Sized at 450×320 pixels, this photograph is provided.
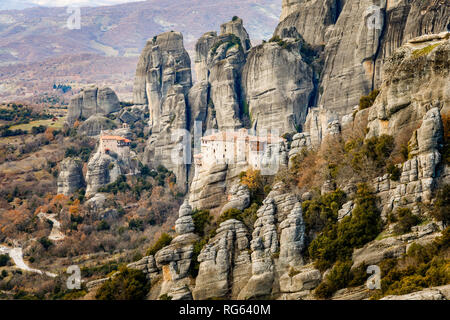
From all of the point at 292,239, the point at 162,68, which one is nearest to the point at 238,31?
the point at 162,68

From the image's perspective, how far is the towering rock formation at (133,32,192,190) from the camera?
75.8m

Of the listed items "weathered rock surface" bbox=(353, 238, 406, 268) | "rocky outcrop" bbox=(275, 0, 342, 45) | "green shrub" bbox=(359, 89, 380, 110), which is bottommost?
"weathered rock surface" bbox=(353, 238, 406, 268)

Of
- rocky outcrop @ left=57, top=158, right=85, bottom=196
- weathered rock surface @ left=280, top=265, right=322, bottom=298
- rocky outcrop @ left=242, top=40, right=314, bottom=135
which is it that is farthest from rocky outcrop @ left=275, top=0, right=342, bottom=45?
weathered rock surface @ left=280, top=265, right=322, bottom=298

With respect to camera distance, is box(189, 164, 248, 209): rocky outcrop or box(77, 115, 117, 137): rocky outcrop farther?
box(77, 115, 117, 137): rocky outcrop

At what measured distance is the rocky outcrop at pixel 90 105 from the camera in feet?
294

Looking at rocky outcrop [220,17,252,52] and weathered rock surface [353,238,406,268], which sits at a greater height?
rocky outcrop [220,17,252,52]

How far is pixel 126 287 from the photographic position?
32.5 m

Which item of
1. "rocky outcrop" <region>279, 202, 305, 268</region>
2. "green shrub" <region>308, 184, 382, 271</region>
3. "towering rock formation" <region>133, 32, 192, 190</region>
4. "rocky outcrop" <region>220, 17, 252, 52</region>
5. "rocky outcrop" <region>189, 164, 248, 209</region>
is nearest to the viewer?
"green shrub" <region>308, 184, 382, 271</region>

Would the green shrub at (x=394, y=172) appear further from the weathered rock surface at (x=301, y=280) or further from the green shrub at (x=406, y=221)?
the weathered rock surface at (x=301, y=280)

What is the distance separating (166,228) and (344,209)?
103 feet

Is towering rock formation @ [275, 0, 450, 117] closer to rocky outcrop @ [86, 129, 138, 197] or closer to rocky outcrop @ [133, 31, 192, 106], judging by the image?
rocky outcrop @ [133, 31, 192, 106]

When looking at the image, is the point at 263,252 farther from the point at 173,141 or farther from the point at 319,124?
the point at 173,141

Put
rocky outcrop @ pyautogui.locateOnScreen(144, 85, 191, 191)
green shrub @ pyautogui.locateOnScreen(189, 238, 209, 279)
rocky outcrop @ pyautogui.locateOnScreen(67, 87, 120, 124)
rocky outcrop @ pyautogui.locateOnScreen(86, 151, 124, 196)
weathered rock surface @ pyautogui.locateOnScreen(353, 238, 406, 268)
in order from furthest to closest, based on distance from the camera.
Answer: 1. rocky outcrop @ pyautogui.locateOnScreen(67, 87, 120, 124)
2. rocky outcrop @ pyautogui.locateOnScreen(144, 85, 191, 191)
3. rocky outcrop @ pyautogui.locateOnScreen(86, 151, 124, 196)
4. green shrub @ pyautogui.locateOnScreen(189, 238, 209, 279)
5. weathered rock surface @ pyautogui.locateOnScreen(353, 238, 406, 268)

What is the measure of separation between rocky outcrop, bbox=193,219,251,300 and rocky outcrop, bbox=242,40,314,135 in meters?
34.1
